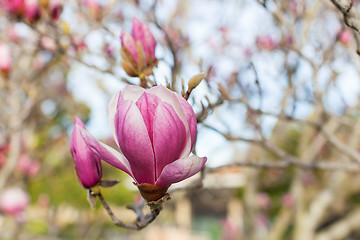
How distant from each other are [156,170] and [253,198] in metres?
Result: 2.96

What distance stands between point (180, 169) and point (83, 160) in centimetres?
28

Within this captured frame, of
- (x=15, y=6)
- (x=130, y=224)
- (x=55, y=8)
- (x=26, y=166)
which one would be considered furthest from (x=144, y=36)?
(x=26, y=166)

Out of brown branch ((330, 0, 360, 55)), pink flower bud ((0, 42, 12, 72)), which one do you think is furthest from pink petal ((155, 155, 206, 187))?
pink flower bud ((0, 42, 12, 72))

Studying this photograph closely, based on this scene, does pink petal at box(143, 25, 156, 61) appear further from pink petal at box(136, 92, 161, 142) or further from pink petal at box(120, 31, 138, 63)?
pink petal at box(136, 92, 161, 142)

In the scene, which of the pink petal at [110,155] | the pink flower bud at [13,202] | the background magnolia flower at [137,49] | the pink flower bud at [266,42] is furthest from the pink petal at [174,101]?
the pink flower bud at [266,42]

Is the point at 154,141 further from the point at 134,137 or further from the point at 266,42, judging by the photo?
the point at 266,42

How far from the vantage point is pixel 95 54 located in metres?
1.94

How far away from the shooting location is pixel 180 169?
2.06 feet

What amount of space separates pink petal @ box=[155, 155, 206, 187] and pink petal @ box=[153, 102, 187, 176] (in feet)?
0.09

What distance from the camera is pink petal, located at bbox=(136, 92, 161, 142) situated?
0.66m

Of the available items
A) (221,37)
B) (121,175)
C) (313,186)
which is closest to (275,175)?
(313,186)

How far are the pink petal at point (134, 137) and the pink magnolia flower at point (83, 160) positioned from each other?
17 cm

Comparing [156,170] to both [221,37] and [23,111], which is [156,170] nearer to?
[23,111]

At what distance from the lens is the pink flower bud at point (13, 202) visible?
2.72 metres
